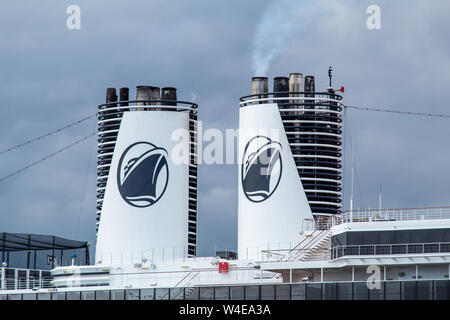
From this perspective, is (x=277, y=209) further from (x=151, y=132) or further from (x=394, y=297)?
(x=394, y=297)

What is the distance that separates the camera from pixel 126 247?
3888 inches

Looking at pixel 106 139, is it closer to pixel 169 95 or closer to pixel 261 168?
pixel 169 95

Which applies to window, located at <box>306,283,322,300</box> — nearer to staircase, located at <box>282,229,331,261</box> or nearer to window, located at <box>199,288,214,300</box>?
staircase, located at <box>282,229,331,261</box>

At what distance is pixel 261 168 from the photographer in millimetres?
96562

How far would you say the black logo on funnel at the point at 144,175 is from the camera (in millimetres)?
99188

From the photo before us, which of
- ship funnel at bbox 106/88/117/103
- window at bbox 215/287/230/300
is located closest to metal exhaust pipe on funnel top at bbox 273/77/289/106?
ship funnel at bbox 106/88/117/103

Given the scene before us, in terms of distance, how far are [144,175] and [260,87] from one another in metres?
9.92

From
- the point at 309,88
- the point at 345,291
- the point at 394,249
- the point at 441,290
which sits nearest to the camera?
the point at 441,290

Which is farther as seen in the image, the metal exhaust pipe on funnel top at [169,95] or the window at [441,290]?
the metal exhaust pipe on funnel top at [169,95]

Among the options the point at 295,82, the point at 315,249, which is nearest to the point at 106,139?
the point at 295,82

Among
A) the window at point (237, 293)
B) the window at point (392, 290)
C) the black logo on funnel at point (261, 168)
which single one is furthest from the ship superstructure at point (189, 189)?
the window at point (392, 290)

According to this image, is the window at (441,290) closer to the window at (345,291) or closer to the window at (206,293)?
the window at (345,291)

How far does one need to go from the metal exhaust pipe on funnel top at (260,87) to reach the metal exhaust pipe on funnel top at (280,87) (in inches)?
24.2
